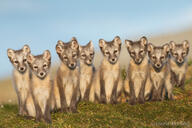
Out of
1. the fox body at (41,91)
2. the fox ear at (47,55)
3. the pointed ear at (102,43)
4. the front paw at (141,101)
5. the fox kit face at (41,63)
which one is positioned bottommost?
the front paw at (141,101)

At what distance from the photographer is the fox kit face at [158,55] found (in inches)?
481

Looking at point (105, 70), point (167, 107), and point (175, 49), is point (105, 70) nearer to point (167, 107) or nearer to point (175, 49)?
point (167, 107)

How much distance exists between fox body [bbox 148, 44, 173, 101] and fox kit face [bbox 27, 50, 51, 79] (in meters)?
4.41

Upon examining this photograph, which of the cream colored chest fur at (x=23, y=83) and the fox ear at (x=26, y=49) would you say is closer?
the fox ear at (x=26, y=49)

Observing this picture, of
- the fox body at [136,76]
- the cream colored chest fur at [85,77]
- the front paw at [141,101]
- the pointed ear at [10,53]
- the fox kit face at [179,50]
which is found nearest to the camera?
the pointed ear at [10,53]

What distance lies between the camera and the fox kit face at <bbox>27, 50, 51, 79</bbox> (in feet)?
32.7

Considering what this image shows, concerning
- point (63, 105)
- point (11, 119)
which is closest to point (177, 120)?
point (63, 105)

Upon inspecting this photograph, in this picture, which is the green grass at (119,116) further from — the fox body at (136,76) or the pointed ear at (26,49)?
the pointed ear at (26,49)

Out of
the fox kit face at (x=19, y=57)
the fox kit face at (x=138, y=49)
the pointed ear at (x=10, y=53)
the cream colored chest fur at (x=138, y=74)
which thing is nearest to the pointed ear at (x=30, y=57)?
the fox kit face at (x=19, y=57)

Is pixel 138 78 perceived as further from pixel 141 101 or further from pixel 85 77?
pixel 85 77

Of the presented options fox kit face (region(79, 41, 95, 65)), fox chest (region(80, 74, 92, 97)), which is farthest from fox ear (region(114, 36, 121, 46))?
fox chest (region(80, 74, 92, 97))

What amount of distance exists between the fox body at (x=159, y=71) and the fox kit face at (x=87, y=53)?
2310 millimetres

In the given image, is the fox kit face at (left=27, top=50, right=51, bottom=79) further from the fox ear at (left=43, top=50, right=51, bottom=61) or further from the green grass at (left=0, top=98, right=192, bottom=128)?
the green grass at (left=0, top=98, right=192, bottom=128)

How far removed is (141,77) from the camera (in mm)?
12391
